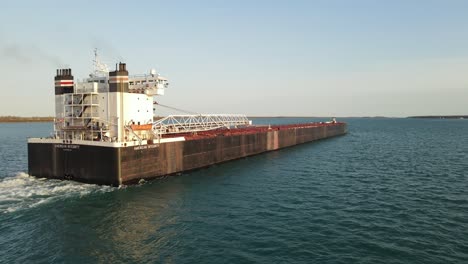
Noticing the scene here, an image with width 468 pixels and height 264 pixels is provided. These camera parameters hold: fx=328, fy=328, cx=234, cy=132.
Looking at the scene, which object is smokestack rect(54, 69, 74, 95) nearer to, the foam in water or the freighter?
the freighter

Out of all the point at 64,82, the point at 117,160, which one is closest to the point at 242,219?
the point at 117,160

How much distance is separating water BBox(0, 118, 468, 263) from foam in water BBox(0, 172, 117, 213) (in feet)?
0.28

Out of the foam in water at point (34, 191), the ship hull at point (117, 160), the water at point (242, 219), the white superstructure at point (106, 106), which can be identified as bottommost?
the water at point (242, 219)

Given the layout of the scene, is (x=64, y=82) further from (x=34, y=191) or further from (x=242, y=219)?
(x=242, y=219)

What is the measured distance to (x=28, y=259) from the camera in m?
15.8

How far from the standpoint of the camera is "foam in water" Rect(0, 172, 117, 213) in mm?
24219

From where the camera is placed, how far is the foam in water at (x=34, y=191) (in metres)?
24.2

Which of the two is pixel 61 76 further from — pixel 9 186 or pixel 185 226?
pixel 185 226

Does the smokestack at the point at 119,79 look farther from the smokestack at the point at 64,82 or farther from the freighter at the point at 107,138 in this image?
the smokestack at the point at 64,82

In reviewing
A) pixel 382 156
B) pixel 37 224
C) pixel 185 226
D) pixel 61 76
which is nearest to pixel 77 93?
pixel 61 76

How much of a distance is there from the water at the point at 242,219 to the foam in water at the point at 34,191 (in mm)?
86

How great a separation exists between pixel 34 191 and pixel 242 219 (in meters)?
18.4

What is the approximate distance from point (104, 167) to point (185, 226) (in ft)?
41.4

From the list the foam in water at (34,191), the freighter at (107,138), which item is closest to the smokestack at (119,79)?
the freighter at (107,138)
